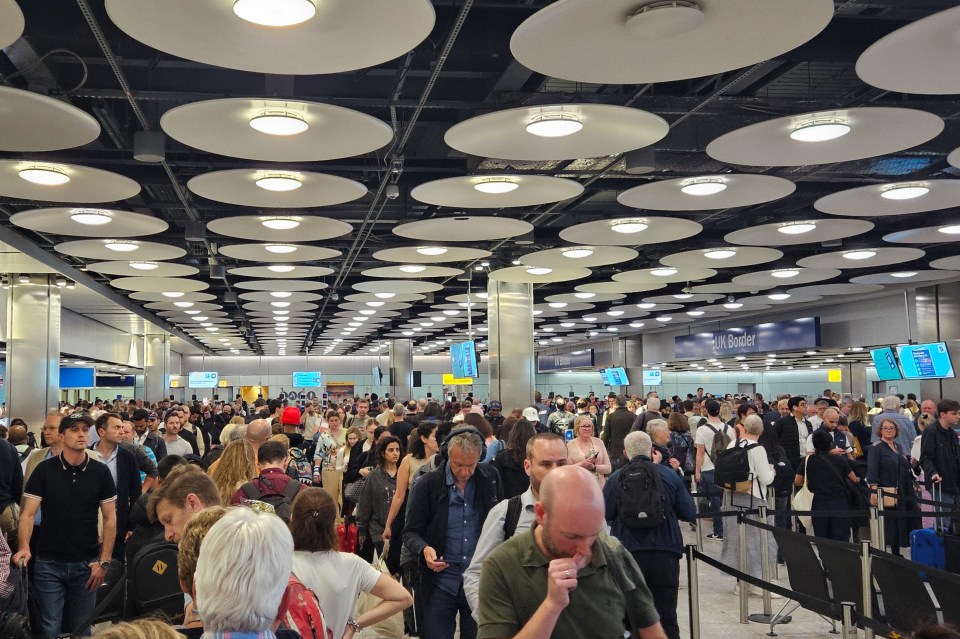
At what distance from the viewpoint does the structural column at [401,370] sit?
149ft

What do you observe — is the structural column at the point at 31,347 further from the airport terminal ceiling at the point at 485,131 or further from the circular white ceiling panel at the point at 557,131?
the circular white ceiling panel at the point at 557,131

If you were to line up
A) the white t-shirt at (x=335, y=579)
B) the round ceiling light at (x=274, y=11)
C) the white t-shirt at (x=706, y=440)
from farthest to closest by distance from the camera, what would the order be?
the white t-shirt at (x=706, y=440)
the round ceiling light at (x=274, y=11)
the white t-shirt at (x=335, y=579)

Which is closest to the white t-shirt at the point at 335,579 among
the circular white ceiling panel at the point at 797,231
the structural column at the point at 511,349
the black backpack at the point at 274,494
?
the black backpack at the point at 274,494

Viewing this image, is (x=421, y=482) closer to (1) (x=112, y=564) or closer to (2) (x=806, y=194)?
(1) (x=112, y=564)

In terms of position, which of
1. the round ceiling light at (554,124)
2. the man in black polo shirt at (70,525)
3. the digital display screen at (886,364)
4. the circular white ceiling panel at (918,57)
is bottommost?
the man in black polo shirt at (70,525)

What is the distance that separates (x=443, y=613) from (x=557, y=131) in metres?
5.52

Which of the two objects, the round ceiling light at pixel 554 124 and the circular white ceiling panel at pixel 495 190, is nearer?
the round ceiling light at pixel 554 124

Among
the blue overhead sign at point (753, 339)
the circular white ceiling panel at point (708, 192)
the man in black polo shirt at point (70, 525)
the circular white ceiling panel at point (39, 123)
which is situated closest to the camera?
the man in black polo shirt at point (70, 525)

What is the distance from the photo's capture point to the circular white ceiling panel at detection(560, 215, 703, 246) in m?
15.6

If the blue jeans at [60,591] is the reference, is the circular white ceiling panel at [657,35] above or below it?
above

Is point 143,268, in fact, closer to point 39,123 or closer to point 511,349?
point 511,349

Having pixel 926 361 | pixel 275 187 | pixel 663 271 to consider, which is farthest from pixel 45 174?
pixel 926 361

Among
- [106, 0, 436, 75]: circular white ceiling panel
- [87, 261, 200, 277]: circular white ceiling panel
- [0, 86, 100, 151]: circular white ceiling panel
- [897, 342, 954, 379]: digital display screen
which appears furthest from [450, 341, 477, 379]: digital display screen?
[106, 0, 436, 75]: circular white ceiling panel

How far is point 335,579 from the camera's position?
391 cm
